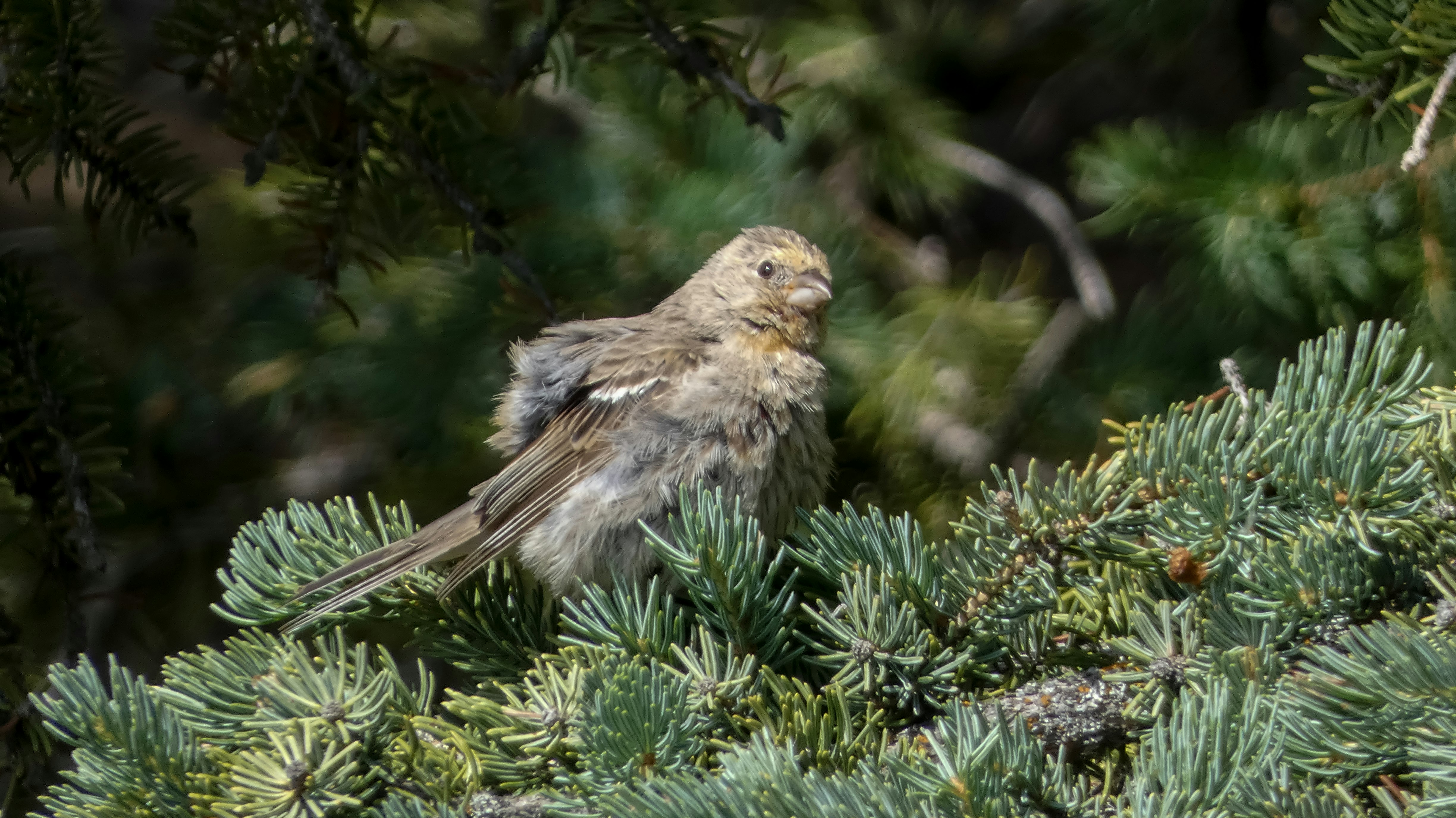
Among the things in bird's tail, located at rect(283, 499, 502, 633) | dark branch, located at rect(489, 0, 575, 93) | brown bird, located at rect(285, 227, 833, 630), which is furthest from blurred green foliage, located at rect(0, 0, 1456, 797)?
bird's tail, located at rect(283, 499, 502, 633)

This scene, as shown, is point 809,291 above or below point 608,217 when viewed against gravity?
below

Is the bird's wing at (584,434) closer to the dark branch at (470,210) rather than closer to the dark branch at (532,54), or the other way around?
the dark branch at (470,210)

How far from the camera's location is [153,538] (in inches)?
140

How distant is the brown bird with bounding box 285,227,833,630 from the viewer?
2.66 m

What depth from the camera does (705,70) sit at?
2475mm

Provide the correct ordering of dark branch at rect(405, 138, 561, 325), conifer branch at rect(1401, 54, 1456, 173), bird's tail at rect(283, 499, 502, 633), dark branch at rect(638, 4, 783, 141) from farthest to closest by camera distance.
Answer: dark branch at rect(405, 138, 561, 325), dark branch at rect(638, 4, 783, 141), bird's tail at rect(283, 499, 502, 633), conifer branch at rect(1401, 54, 1456, 173)

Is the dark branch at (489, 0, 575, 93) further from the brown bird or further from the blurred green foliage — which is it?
the brown bird

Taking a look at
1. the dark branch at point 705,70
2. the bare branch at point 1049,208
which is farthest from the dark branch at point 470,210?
the bare branch at point 1049,208

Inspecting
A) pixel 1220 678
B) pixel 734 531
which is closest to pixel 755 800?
pixel 734 531

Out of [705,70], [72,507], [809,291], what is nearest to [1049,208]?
[809,291]

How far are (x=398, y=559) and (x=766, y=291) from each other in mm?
1387

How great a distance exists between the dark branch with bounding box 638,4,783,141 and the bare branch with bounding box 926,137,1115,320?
4.66ft

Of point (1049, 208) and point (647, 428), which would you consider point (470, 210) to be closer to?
point (647, 428)

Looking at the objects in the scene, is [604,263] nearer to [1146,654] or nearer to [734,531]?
[734,531]
